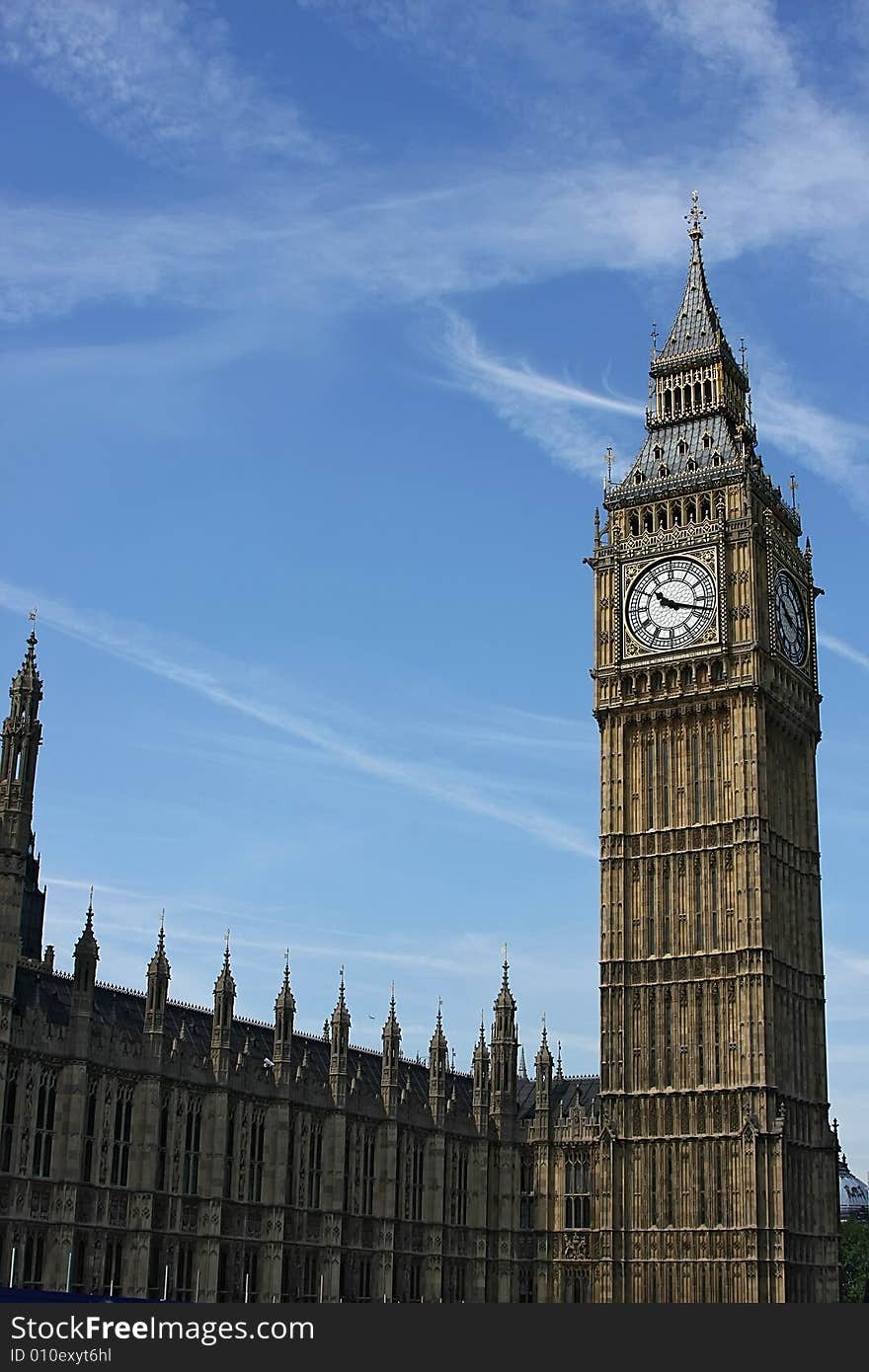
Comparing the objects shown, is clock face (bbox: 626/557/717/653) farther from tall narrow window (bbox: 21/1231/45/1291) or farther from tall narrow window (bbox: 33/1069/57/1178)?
tall narrow window (bbox: 21/1231/45/1291)

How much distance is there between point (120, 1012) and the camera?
6900 centimetres

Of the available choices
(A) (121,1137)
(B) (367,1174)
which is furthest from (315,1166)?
(A) (121,1137)

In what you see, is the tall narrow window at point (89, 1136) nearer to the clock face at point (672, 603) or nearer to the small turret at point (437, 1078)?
the small turret at point (437, 1078)

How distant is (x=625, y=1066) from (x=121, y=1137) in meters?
29.9

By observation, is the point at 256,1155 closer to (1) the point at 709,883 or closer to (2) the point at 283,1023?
(2) the point at 283,1023

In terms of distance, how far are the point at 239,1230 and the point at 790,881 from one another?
3486cm

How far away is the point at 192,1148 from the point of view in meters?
68.5

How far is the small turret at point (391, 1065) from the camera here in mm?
80125

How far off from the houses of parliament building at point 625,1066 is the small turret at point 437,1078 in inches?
5.3

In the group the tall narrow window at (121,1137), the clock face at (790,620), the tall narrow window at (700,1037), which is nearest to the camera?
the tall narrow window at (121,1137)

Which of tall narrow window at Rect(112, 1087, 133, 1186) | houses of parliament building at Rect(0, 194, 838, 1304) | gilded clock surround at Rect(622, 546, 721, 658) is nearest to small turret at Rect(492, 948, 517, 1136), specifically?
houses of parliament building at Rect(0, 194, 838, 1304)

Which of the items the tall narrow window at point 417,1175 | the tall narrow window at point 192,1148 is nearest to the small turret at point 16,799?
the tall narrow window at point 192,1148

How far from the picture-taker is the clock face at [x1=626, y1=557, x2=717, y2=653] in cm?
8981

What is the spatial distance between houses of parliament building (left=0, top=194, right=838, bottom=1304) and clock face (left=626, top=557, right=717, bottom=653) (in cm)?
16
